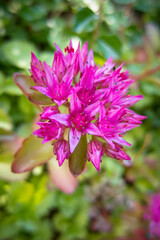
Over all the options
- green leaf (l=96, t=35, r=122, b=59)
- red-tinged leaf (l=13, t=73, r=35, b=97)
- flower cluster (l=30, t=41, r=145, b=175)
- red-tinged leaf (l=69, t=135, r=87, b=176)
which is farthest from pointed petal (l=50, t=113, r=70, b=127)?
green leaf (l=96, t=35, r=122, b=59)

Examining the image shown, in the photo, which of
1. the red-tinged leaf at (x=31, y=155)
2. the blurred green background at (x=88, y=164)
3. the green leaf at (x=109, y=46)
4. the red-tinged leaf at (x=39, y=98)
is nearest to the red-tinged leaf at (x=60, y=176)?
the blurred green background at (x=88, y=164)

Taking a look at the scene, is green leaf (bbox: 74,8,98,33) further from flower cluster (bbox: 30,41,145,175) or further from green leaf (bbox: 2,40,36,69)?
flower cluster (bbox: 30,41,145,175)

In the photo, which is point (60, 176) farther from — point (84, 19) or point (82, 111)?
point (84, 19)

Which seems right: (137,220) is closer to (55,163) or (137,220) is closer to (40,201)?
(40,201)

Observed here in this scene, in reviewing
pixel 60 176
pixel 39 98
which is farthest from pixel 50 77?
pixel 60 176

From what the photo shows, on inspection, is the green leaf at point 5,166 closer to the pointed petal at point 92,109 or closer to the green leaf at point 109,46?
the pointed petal at point 92,109

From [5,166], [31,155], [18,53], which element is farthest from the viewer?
[18,53]

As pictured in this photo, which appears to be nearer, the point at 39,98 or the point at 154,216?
the point at 39,98
